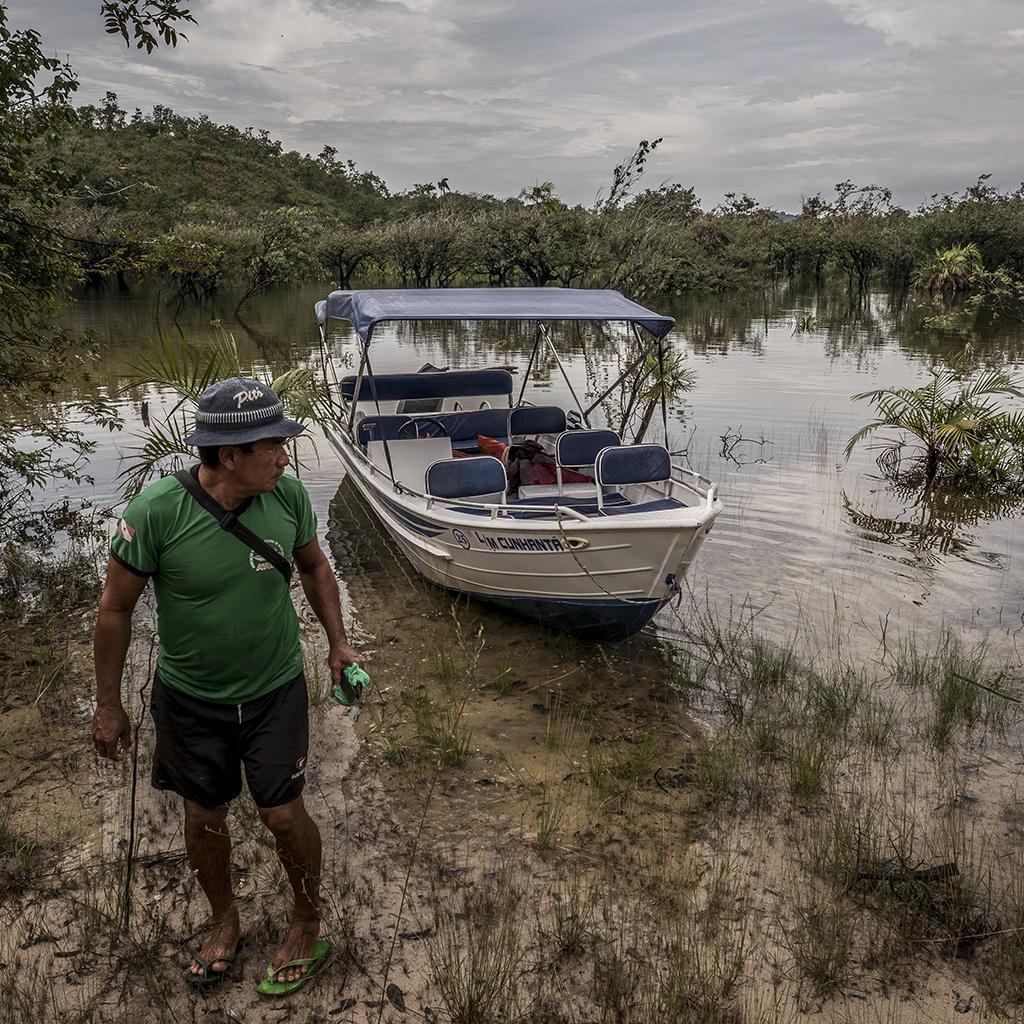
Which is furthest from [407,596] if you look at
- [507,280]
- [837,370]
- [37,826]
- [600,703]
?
[507,280]

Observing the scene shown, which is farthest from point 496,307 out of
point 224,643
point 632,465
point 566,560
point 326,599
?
point 224,643

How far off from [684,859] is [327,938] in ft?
5.66

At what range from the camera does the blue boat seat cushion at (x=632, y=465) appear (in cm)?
724

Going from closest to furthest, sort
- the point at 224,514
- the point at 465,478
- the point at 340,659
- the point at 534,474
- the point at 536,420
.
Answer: the point at 224,514, the point at 340,659, the point at 465,478, the point at 534,474, the point at 536,420

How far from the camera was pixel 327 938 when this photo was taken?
332cm

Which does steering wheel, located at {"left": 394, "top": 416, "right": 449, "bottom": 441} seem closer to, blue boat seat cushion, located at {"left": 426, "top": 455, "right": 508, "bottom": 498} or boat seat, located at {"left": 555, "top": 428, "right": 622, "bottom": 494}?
boat seat, located at {"left": 555, "top": 428, "right": 622, "bottom": 494}

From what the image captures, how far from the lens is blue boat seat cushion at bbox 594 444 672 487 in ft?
23.8

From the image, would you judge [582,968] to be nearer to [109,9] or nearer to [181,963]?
[181,963]

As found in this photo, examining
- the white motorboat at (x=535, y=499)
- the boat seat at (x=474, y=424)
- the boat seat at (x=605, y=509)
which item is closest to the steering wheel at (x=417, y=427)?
the white motorboat at (x=535, y=499)

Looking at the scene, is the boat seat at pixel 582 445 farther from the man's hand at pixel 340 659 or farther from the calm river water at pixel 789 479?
the man's hand at pixel 340 659

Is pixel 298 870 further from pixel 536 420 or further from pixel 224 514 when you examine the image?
pixel 536 420

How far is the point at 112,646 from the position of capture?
9.10 ft

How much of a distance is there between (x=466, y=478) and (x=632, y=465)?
1.46 meters

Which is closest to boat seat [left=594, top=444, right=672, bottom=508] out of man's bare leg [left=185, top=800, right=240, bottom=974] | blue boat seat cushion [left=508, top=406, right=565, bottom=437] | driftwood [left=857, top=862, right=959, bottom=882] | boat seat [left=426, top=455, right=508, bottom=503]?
boat seat [left=426, top=455, right=508, bottom=503]
